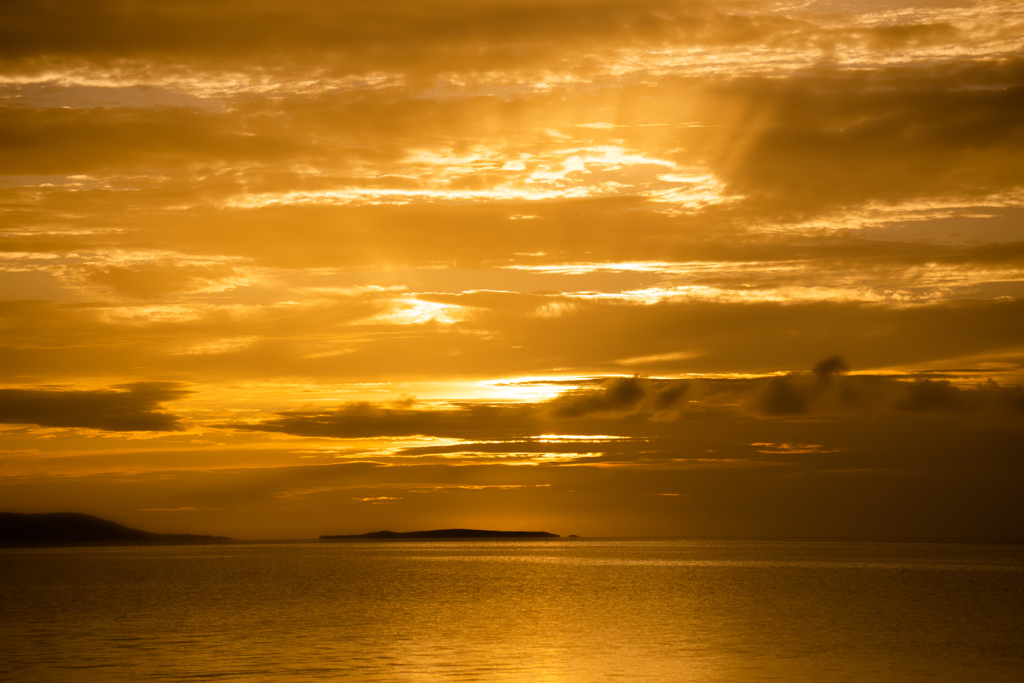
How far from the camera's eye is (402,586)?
105500 millimetres

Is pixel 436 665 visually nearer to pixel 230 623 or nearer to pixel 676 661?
pixel 676 661

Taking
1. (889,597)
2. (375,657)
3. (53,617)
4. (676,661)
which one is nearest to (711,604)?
(889,597)

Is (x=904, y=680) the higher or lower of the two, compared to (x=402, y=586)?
lower

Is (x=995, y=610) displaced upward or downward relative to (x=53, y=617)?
upward

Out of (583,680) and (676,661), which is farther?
(676,661)

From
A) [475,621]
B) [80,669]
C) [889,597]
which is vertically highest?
[889,597]

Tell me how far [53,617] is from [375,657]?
3358 cm

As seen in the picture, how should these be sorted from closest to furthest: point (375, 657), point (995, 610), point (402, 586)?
A: point (375, 657), point (995, 610), point (402, 586)

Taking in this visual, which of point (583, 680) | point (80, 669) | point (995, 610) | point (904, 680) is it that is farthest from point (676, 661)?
point (995, 610)

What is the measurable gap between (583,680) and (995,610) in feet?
158

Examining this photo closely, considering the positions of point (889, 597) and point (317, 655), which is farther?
point (889, 597)

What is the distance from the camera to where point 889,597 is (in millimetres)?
83750

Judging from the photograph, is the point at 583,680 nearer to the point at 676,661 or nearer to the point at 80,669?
the point at 676,661

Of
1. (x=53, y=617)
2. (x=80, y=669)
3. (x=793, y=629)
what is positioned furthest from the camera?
(x=53, y=617)
